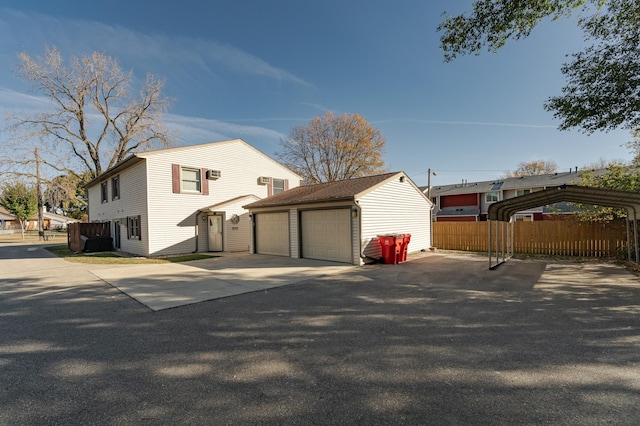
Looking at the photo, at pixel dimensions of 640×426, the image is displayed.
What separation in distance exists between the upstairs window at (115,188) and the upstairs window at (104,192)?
1.44m

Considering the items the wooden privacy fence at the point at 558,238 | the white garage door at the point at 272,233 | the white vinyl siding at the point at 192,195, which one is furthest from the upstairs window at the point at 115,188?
the wooden privacy fence at the point at 558,238

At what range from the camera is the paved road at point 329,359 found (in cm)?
246

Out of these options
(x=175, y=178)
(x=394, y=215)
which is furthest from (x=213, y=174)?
(x=394, y=215)

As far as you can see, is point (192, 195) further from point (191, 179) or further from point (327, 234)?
point (327, 234)

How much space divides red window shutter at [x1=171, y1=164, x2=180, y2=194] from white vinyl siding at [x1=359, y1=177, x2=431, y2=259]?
962cm

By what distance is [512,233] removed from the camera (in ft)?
42.9

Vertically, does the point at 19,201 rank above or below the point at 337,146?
below

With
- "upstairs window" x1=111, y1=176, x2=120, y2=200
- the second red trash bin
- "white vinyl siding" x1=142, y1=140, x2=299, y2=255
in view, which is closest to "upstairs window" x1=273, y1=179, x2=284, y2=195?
"white vinyl siding" x1=142, y1=140, x2=299, y2=255

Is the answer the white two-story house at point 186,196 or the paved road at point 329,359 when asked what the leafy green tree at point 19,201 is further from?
the paved road at point 329,359

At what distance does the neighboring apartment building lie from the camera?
28094 millimetres

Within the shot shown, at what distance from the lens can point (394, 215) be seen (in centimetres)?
1312

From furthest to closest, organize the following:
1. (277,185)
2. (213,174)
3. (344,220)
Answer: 1. (277,185)
2. (213,174)
3. (344,220)

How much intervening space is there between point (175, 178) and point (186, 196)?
105 centimetres

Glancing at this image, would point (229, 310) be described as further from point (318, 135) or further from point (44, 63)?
point (44, 63)
